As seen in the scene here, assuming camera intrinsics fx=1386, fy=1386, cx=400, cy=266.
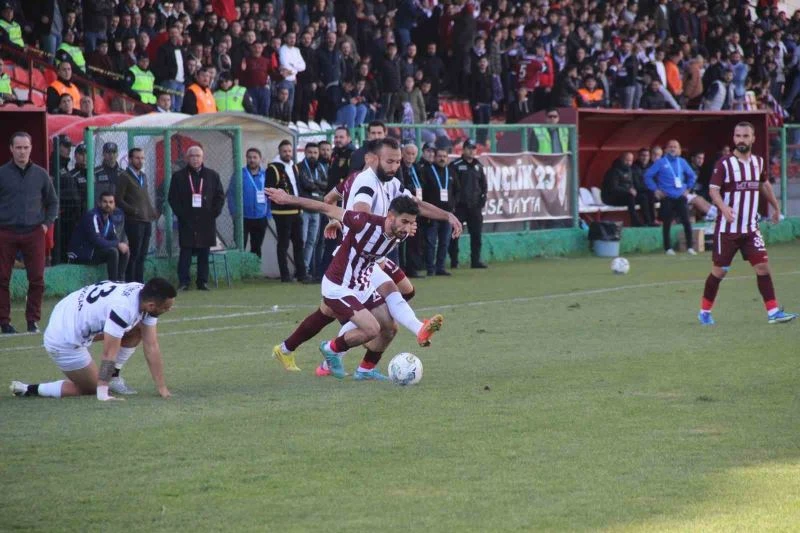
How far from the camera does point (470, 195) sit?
2183 centimetres

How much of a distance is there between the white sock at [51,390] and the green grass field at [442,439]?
18 cm

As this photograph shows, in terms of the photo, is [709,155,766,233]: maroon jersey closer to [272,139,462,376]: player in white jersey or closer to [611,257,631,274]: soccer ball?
[272,139,462,376]: player in white jersey

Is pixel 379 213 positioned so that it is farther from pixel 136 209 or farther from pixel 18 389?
pixel 136 209

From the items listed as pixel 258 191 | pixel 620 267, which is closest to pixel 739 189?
pixel 620 267

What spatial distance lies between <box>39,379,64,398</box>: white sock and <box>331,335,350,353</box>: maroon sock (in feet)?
6.60

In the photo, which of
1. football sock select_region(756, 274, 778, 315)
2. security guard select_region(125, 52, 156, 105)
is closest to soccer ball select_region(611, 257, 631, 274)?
football sock select_region(756, 274, 778, 315)

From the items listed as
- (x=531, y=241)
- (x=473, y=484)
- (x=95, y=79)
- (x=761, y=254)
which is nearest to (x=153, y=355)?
(x=473, y=484)

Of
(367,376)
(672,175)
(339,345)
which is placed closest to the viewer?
(339,345)

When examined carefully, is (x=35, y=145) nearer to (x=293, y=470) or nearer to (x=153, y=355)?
(x=153, y=355)

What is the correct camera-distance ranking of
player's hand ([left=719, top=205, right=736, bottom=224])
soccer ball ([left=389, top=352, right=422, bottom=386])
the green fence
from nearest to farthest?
soccer ball ([left=389, top=352, right=422, bottom=386]) < player's hand ([left=719, top=205, right=736, bottom=224]) < the green fence

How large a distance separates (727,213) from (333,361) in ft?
16.4

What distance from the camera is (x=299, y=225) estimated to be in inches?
787

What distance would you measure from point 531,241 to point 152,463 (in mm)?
17780

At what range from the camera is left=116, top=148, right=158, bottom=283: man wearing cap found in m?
18.0
